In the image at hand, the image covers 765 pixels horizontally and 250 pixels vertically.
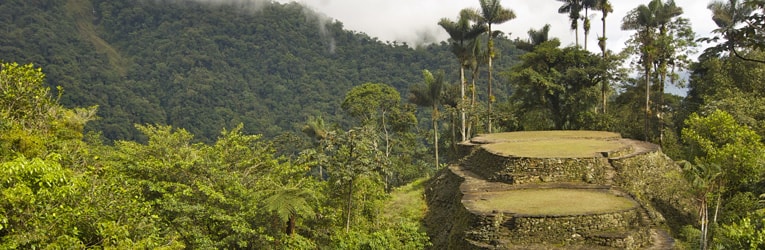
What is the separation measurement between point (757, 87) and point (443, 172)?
14728 millimetres

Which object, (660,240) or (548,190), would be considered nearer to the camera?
(660,240)

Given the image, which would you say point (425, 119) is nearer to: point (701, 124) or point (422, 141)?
point (422, 141)

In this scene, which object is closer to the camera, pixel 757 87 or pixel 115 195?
pixel 115 195

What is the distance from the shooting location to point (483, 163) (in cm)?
1853

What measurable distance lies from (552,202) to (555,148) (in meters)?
4.94

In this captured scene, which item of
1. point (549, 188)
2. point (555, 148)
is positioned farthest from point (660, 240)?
point (555, 148)

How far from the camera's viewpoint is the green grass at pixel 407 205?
20267 millimetres

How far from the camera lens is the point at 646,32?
25.2m

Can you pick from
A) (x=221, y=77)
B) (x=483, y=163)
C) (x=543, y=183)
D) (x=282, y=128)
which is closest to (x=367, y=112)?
(x=483, y=163)

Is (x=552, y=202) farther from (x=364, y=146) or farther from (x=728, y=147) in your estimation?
(x=728, y=147)

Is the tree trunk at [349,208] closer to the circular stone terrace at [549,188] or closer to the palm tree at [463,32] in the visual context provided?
the circular stone terrace at [549,188]

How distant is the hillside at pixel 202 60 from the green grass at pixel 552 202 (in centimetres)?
5685

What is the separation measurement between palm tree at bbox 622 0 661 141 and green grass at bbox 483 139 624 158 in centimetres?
657

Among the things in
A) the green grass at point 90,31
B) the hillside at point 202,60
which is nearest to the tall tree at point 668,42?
the hillside at point 202,60
